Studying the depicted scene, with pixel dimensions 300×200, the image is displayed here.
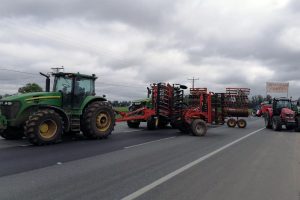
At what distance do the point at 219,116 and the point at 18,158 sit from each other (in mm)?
14267

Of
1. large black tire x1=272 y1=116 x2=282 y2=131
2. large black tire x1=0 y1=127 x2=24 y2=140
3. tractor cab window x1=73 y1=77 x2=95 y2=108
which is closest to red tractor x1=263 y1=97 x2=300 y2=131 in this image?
large black tire x1=272 y1=116 x2=282 y2=131

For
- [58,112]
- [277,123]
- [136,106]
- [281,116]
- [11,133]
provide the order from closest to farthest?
[58,112] < [11,133] < [136,106] < [277,123] < [281,116]

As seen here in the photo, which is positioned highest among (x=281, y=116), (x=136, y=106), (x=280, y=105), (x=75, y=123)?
(x=280, y=105)

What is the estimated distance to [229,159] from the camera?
1167cm

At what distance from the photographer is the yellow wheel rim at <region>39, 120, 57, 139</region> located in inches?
528

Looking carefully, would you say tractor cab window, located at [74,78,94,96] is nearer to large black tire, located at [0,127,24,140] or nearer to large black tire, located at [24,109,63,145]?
large black tire, located at [24,109,63,145]

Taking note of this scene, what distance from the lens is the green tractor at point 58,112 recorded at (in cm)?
1338

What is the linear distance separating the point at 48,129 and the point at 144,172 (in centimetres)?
565

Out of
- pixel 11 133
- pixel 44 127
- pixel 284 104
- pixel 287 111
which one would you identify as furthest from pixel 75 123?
pixel 284 104

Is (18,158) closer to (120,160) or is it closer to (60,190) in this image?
(120,160)

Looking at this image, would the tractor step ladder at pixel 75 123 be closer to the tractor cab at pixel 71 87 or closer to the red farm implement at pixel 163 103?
the tractor cab at pixel 71 87

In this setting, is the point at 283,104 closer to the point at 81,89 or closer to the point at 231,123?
the point at 231,123

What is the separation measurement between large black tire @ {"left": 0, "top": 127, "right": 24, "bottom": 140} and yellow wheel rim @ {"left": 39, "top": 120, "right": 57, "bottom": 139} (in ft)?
5.33

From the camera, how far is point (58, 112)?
1430 centimetres
